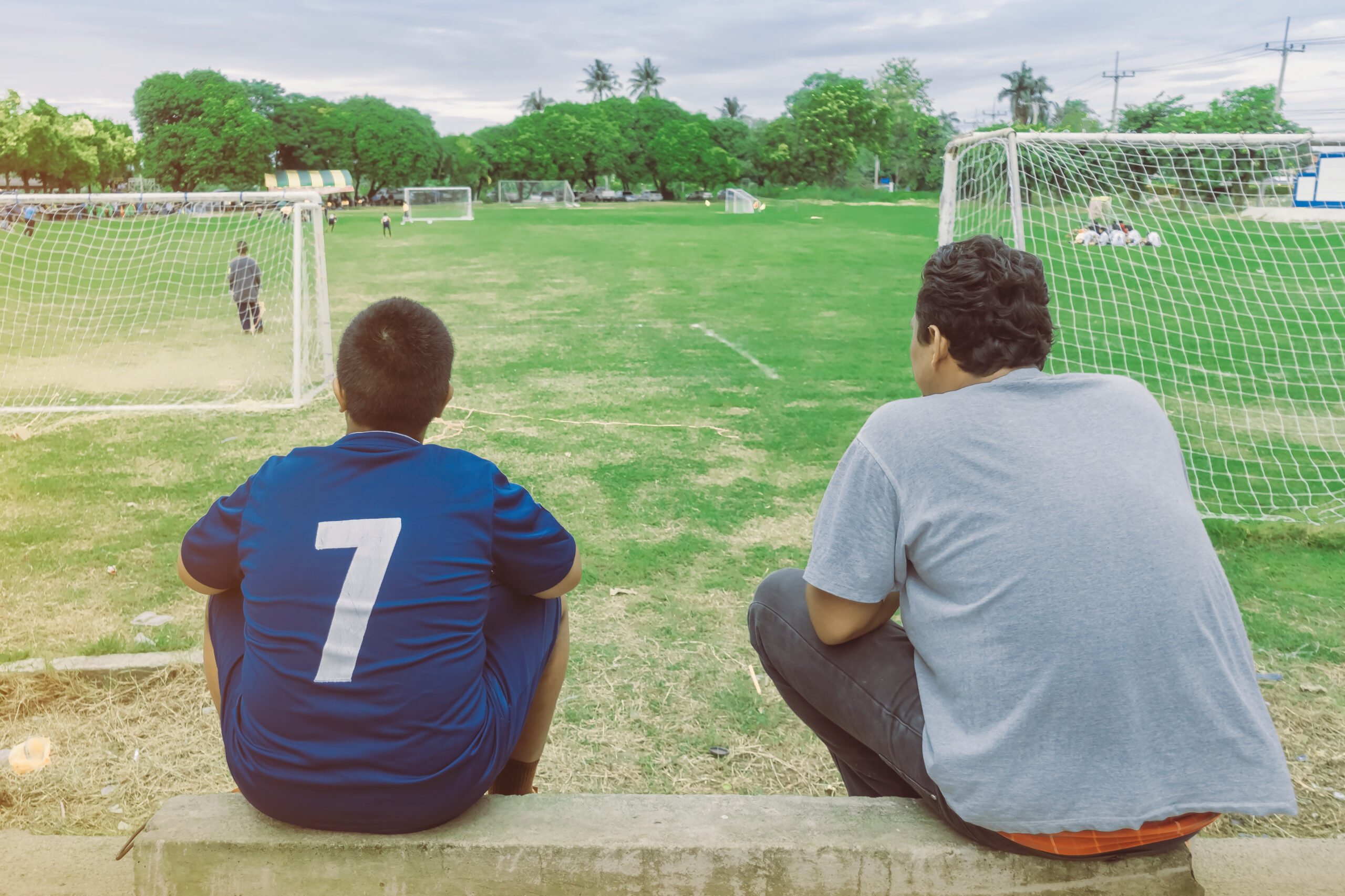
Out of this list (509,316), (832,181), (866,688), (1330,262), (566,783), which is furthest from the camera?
(832,181)

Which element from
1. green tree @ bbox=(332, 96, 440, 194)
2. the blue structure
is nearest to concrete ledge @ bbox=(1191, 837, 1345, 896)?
the blue structure

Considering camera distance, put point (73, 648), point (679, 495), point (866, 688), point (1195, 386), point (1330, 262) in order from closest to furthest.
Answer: point (866, 688), point (73, 648), point (679, 495), point (1195, 386), point (1330, 262)

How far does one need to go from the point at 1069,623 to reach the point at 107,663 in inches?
128

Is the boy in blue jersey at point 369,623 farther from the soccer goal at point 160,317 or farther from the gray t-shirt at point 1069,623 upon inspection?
the soccer goal at point 160,317

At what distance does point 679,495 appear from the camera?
5.38 meters

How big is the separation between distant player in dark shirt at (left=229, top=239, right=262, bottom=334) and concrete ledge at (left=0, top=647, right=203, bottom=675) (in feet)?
30.1

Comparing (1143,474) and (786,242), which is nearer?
(1143,474)

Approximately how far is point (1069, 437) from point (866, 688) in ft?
2.14

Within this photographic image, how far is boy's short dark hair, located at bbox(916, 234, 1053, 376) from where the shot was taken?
179 cm

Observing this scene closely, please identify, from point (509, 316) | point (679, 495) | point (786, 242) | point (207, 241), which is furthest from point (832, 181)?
point (679, 495)

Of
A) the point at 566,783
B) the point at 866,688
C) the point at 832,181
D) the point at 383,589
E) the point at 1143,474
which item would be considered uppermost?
the point at 832,181

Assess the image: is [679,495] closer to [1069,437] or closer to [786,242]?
[1069,437]

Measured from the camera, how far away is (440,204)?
146 feet

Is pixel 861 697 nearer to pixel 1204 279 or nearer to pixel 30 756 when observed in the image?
pixel 30 756
